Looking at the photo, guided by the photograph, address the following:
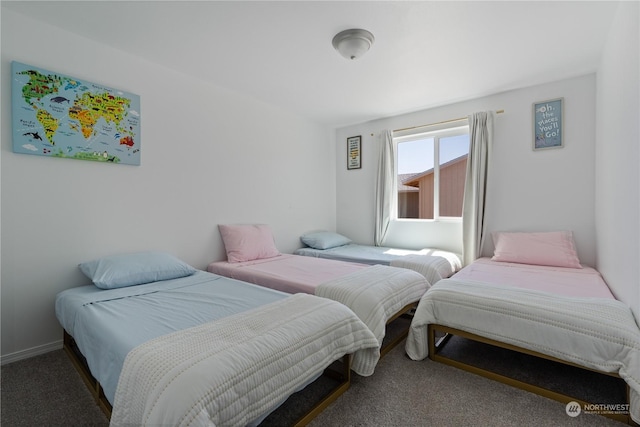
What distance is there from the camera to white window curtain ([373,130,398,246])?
4164 mm

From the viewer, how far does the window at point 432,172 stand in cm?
374

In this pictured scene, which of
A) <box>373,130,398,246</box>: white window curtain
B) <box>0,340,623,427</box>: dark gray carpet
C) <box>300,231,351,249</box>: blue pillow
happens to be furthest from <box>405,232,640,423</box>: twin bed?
<box>300,231,351,249</box>: blue pillow

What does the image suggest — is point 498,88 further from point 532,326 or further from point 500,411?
point 500,411

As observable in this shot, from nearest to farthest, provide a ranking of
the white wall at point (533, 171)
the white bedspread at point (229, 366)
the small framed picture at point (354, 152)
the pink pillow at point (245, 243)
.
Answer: the white bedspread at point (229, 366) → the white wall at point (533, 171) → the pink pillow at point (245, 243) → the small framed picture at point (354, 152)

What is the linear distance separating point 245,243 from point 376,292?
1687mm

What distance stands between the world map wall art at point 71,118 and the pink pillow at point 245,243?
3.71 feet

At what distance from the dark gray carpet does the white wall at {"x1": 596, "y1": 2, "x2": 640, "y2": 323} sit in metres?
0.80

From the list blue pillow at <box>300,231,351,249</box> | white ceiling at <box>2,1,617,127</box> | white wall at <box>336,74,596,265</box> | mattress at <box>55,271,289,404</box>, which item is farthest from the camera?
blue pillow at <box>300,231,351,249</box>

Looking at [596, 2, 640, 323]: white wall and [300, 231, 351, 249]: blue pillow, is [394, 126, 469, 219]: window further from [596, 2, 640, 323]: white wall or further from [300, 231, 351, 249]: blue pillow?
[596, 2, 640, 323]: white wall

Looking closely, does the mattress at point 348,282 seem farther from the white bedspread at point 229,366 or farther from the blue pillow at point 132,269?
the blue pillow at point 132,269

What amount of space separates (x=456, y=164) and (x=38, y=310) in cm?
442

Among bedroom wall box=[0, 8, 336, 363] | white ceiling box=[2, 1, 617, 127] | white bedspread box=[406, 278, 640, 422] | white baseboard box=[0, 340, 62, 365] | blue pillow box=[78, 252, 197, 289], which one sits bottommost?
white baseboard box=[0, 340, 62, 365]

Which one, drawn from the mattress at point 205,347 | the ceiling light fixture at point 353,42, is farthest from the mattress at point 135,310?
the ceiling light fixture at point 353,42

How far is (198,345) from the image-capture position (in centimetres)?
125
